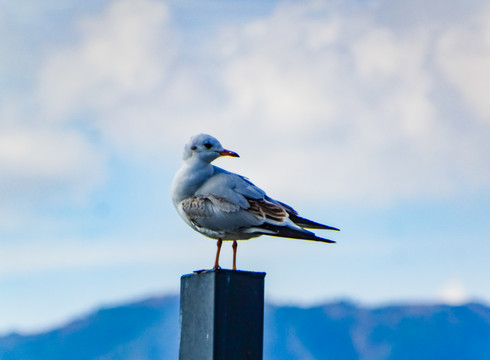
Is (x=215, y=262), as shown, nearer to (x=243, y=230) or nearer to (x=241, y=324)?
(x=243, y=230)

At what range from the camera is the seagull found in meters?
6.28

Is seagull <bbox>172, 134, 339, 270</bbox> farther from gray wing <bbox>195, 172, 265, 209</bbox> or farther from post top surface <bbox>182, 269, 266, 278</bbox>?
post top surface <bbox>182, 269, 266, 278</bbox>

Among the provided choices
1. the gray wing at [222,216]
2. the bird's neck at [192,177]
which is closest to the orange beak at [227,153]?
the bird's neck at [192,177]

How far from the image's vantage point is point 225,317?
5.50m

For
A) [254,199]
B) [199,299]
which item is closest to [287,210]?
[254,199]

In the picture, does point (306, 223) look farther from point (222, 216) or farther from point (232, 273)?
point (232, 273)

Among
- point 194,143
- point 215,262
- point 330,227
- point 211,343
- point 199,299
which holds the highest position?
point 194,143

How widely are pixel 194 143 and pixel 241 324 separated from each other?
196 centimetres

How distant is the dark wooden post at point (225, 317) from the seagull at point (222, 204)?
0.65 m

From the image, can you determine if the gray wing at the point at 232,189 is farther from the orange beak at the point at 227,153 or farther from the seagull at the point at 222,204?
the orange beak at the point at 227,153

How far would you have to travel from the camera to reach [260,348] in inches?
222

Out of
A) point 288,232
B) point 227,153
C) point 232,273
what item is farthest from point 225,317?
point 227,153

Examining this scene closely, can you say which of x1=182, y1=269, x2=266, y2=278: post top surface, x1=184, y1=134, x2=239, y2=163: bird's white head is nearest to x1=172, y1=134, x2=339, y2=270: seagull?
x1=184, y1=134, x2=239, y2=163: bird's white head

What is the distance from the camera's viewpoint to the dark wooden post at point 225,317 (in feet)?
17.9
